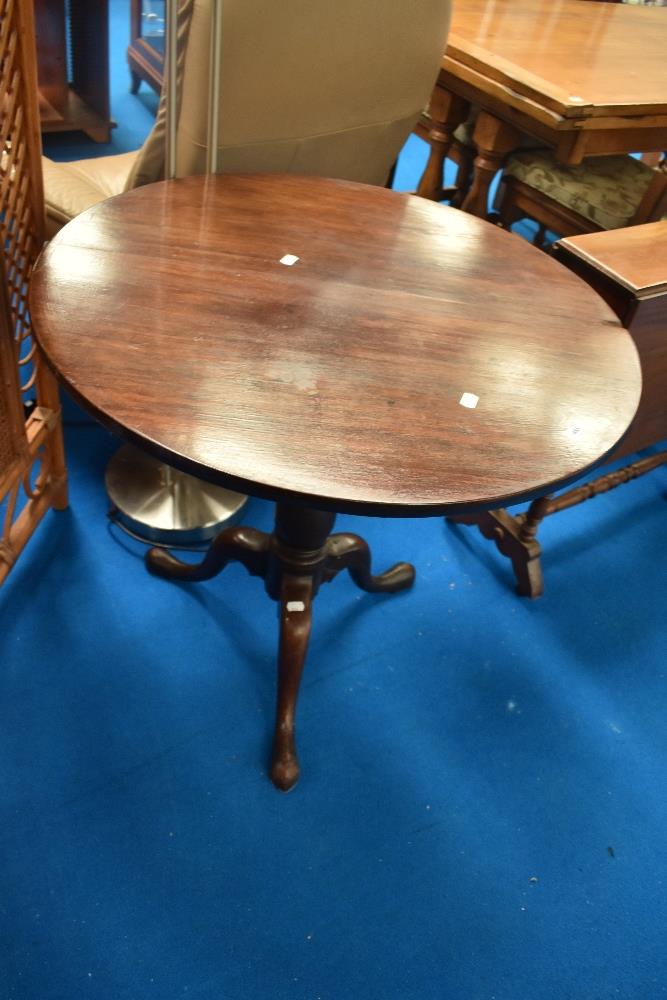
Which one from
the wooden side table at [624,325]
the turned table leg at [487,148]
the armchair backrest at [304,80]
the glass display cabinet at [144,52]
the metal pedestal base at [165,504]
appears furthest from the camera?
the glass display cabinet at [144,52]

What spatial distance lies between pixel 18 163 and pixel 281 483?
32.0 inches

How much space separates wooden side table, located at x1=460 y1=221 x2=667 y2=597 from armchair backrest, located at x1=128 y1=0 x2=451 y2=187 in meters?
0.44

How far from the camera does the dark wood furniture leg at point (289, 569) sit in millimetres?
1266

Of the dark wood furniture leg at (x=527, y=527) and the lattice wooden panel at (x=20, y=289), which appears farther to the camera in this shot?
the dark wood furniture leg at (x=527, y=527)

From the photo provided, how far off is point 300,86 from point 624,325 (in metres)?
0.72

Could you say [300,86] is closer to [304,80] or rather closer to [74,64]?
[304,80]

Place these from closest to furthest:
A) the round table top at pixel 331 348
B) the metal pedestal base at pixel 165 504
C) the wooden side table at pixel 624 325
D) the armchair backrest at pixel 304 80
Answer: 1. the round table top at pixel 331 348
2. the armchair backrest at pixel 304 80
3. the wooden side table at pixel 624 325
4. the metal pedestal base at pixel 165 504

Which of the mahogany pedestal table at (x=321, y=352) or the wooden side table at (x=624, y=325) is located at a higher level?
the mahogany pedestal table at (x=321, y=352)

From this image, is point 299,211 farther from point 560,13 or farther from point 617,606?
point 560,13

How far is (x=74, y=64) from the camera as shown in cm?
308

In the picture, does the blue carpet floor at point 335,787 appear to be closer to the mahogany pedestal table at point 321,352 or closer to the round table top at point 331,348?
the mahogany pedestal table at point 321,352

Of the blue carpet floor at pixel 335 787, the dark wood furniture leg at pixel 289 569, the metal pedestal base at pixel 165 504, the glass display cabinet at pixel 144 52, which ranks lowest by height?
the blue carpet floor at pixel 335 787

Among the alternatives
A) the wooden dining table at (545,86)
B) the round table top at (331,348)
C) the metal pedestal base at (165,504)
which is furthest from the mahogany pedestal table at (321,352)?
the wooden dining table at (545,86)

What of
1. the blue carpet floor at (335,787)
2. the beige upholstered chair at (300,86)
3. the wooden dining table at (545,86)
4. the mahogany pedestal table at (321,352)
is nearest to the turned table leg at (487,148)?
the wooden dining table at (545,86)
